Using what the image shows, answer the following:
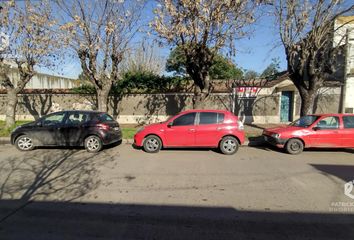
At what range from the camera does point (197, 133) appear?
325 inches

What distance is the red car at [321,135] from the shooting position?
8117mm

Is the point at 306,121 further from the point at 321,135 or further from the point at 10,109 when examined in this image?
the point at 10,109

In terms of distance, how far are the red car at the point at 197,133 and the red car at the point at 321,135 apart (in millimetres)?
1565

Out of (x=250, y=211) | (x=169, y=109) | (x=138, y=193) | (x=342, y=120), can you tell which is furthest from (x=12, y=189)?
(x=169, y=109)

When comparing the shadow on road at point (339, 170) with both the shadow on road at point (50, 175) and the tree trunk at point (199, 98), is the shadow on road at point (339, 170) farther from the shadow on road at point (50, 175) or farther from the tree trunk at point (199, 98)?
the tree trunk at point (199, 98)

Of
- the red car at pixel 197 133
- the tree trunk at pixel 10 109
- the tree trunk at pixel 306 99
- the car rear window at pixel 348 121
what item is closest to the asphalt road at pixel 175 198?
the red car at pixel 197 133

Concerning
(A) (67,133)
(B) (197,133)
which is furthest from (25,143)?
(B) (197,133)

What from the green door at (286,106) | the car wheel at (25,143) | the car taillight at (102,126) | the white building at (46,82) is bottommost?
the car wheel at (25,143)

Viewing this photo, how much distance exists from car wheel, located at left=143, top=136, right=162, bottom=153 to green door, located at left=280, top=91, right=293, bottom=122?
10.9 m

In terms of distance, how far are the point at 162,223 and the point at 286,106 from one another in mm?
14939

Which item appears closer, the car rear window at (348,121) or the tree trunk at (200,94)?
the car rear window at (348,121)

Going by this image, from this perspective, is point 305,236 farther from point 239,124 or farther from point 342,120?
point 342,120

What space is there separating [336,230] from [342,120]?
245 inches

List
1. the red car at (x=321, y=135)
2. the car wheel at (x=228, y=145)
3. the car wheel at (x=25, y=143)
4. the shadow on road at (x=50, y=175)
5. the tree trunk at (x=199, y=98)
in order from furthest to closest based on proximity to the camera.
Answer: the tree trunk at (x=199, y=98), the car wheel at (x=25, y=143), the car wheel at (x=228, y=145), the red car at (x=321, y=135), the shadow on road at (x=50, y=175)
